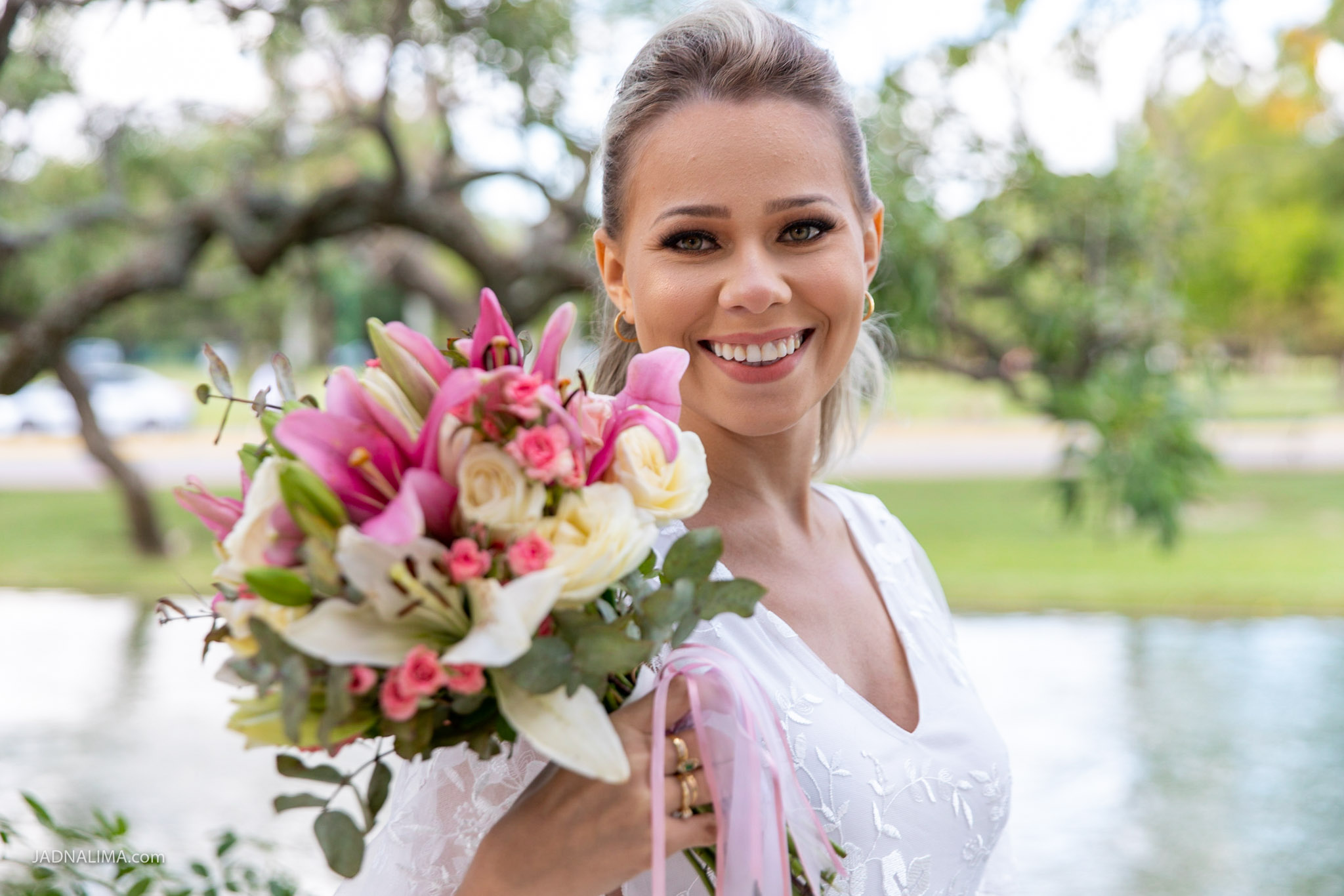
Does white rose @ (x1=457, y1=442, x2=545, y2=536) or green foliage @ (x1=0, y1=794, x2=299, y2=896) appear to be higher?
white rose @ (x1=457, y1=442, x2=545, y2=536)

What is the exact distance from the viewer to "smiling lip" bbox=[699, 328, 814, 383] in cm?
124

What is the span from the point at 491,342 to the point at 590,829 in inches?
14.6

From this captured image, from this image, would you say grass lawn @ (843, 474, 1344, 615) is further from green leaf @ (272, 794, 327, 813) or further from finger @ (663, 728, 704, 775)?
green leaf @ (272, 794, 327, 813)

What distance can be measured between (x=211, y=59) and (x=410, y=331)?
14.8ft

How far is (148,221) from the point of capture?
512 cm

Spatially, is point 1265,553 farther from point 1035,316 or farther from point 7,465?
point 7,465

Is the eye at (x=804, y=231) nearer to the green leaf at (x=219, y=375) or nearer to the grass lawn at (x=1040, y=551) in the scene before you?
the green leaf at (x=219, y=375)

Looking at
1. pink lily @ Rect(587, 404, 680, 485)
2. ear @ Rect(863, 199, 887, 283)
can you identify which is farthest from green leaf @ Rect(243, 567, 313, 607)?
ear @ Rect(863, 199, 887, 283)

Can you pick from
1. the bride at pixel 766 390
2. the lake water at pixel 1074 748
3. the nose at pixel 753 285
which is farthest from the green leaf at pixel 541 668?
the lake water at pixel 1074 748

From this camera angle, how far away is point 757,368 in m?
1.25

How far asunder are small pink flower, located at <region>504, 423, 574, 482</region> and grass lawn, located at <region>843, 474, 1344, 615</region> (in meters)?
6.70

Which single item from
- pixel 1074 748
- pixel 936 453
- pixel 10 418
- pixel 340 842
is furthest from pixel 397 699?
pixel 10 418

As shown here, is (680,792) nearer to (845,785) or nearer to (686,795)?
(686,795)

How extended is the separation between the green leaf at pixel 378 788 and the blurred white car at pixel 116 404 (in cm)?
1918
